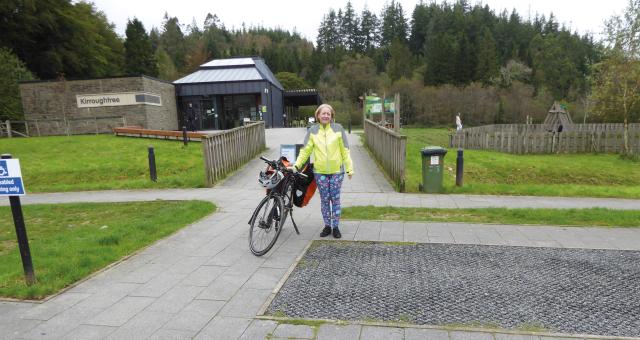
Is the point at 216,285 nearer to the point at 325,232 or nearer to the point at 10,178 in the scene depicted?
the point at 325,232

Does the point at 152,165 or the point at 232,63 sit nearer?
the point at 152,165

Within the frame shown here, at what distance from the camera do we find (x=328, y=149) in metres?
5.18

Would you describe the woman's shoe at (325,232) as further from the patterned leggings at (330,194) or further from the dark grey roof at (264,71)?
the dark grey roof at (264,71)

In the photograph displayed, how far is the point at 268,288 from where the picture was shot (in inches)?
151

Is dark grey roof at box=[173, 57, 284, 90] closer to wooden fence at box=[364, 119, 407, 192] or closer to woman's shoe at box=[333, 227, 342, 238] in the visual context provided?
wooden fence at box=[364, 119, 407, 192]

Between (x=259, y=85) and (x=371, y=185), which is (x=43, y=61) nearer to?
(x=259, y=85)

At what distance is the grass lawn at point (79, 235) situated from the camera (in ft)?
13.5

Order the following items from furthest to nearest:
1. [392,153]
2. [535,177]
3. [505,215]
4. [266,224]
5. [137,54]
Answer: [137,54], [535,177], [392,153], [505,215], [266,224]

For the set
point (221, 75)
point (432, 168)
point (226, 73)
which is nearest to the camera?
point (432, 168)

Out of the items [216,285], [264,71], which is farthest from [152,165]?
[264,71]

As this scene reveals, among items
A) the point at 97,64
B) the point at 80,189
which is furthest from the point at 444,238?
the point at 97,64

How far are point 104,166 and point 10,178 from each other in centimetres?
947

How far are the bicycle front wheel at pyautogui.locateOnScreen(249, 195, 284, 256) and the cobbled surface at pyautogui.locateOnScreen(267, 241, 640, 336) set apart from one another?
516mm

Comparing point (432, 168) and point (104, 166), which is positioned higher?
point (432, 168)
